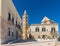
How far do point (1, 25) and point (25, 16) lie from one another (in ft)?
107

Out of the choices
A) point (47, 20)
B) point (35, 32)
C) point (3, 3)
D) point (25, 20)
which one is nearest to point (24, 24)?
point (25, 20)

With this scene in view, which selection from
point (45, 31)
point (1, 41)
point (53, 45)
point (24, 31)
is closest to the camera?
point (53, 45)

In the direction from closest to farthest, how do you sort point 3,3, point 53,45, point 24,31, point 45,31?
Answer: point 53,45
point 3,3
point 24,31
point 45,31

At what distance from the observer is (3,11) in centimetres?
2081

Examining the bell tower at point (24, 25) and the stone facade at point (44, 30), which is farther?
the stone facade at point (44, 30)

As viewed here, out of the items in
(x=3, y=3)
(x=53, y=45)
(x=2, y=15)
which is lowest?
(x=53, y=45)

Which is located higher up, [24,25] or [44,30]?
[24,25]

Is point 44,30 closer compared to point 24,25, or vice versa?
point 24,25

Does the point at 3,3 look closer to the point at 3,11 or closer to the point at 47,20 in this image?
the point at 3,11

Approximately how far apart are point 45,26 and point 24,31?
8474mm

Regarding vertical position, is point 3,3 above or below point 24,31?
above

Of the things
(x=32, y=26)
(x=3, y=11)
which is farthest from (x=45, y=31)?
(x=3, y=11)

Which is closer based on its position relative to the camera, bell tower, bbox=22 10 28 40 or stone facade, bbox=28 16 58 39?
bell tower, bbox=22 10 28 40

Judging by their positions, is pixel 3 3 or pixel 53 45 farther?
pixel 3 3
